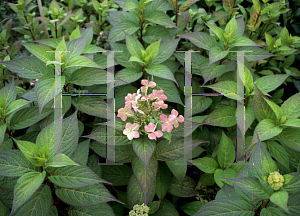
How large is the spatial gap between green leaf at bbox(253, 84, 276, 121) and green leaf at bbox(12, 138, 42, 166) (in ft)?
3.29

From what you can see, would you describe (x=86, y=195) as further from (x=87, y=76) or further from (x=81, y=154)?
(x=87, y=76)

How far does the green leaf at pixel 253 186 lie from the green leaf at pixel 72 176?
52cm

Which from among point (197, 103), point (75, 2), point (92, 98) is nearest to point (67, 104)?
point (92, 98)

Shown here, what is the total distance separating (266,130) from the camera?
1.09m

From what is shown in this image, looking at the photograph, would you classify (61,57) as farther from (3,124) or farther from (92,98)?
(3,124)

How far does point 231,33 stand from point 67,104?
0.98 meters

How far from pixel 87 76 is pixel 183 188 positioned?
2.62ft

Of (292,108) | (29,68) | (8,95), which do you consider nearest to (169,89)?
(292,108)

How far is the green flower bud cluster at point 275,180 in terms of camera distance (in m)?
0.84

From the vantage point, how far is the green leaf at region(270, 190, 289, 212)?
80cm

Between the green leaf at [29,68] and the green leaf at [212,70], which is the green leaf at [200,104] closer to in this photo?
the green leaf at [212,70]

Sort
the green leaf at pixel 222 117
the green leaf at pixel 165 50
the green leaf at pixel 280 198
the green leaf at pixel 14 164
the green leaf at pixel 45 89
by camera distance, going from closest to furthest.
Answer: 1. the green leaf at pixel 280 198
2. the green leaf at pixel 14 164
3. the green leaf at pixel 45 89
4. the green leaf at pixel 222 117
5. the green leaf at pixel 165 50

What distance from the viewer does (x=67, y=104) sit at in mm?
1200

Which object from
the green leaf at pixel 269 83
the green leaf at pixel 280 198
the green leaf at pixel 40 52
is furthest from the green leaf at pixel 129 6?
the green leaf at pixel 280 198
